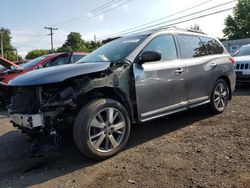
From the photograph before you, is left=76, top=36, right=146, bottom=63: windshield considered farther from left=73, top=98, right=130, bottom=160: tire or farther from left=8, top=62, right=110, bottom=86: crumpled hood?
left=73, top=98, right=130, bottom=160: tire

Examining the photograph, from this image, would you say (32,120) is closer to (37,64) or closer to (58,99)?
(58,99)

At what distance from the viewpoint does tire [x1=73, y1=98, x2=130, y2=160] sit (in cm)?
390

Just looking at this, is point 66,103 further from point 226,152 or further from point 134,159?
point 226,152

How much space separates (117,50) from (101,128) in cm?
149

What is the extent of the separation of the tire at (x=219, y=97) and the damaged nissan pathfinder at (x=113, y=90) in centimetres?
43

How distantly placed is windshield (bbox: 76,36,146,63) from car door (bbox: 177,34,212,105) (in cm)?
95

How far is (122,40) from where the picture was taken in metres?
5.35

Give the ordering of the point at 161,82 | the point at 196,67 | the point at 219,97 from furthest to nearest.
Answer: the point at 219,97
the point at 196,67
the point at 161,82

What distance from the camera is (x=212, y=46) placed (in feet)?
20.9

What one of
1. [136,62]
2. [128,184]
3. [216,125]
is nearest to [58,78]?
[136,62]

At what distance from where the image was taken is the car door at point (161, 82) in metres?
4.56

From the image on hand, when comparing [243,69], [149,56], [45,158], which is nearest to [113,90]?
[149,56]

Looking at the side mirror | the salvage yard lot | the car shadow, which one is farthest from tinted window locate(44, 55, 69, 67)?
the side mirror

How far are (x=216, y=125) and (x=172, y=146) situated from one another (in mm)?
1388
